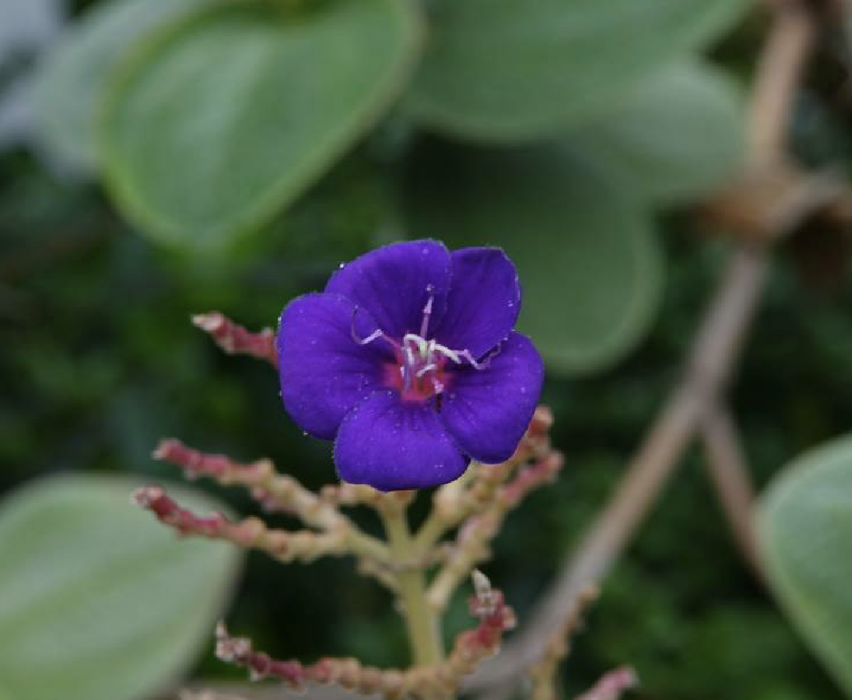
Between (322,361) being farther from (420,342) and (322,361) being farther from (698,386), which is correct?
(698,386)

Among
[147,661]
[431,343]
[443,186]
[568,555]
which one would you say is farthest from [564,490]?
[431,343]

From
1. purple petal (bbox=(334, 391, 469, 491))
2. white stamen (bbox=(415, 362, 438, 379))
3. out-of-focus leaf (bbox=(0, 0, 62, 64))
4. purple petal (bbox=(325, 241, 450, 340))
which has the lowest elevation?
out-of-focus leaf (bbox=(0, 0, 62, 64))

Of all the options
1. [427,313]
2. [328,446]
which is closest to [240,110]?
[328,446]

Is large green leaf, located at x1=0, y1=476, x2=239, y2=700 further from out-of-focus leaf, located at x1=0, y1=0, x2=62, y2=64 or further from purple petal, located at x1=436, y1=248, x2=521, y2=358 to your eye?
out-of-focus leaf, located at x1=0, y1=0, x2=62, y2=64

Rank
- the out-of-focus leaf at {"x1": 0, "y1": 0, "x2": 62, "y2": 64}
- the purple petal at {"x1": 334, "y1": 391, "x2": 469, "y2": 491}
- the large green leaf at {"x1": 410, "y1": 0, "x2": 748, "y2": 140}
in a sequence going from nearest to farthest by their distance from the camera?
the purple petal at {"x1": 334, "y1": 391, "x2": 469, "y2": 491} → the large green leaf at {"x1": 410, "y1": 0, "x2": 748, "y2": 140} → the out-of-focus leaf at {"x1": 0, "y1": 0, "x2": 62, "y2": 64}

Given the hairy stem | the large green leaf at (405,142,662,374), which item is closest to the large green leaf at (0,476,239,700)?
the large green leaf at (405,142,662,374)

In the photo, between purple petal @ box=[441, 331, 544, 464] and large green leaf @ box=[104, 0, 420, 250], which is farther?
large green leaf @ box=[104, 0, 420, 250]

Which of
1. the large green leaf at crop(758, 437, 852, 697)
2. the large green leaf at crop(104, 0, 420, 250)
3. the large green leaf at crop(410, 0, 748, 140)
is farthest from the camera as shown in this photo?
the large green leaf at crop(410, 0, 748, 140)

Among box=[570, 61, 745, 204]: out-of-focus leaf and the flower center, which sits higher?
the flower center

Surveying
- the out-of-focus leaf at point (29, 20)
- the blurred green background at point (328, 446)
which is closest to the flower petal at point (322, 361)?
the blurred green background at point (328, 446)
